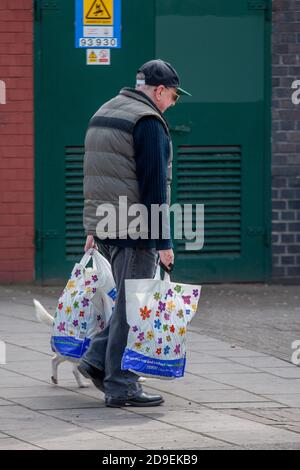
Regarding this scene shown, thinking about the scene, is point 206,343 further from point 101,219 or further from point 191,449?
point 191,449

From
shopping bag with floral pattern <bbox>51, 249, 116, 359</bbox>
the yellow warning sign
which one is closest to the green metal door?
the yellow warning sign

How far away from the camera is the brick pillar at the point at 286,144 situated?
11.7 meters

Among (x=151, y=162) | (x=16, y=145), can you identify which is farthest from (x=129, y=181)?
(x=16, y=145)

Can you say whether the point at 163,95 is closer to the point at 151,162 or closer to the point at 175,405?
the point at 151,162

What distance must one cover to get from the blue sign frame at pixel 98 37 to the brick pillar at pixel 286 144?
1.38 m

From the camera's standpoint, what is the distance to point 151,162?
23.5 feet

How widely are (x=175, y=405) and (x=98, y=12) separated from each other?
16.2ft

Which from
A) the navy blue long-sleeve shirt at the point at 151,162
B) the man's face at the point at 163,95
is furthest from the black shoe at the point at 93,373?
the man's face at the point at 163,95

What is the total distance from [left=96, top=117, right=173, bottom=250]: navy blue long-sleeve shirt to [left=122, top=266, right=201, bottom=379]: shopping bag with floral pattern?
0.25 m

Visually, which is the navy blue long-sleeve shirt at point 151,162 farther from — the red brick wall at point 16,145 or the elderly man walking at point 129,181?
the red brick wall at point 16,145

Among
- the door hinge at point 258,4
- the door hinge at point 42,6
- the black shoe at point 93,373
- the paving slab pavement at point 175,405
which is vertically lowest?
the paving slab pavement at point 175,405

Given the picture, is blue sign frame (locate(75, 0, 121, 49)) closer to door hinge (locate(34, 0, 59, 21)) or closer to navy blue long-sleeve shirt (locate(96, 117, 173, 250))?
door hinge (locate(34, 0, 59, 21))

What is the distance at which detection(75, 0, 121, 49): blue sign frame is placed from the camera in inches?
448

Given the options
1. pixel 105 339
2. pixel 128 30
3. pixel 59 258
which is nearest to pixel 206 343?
pixel 105 339
